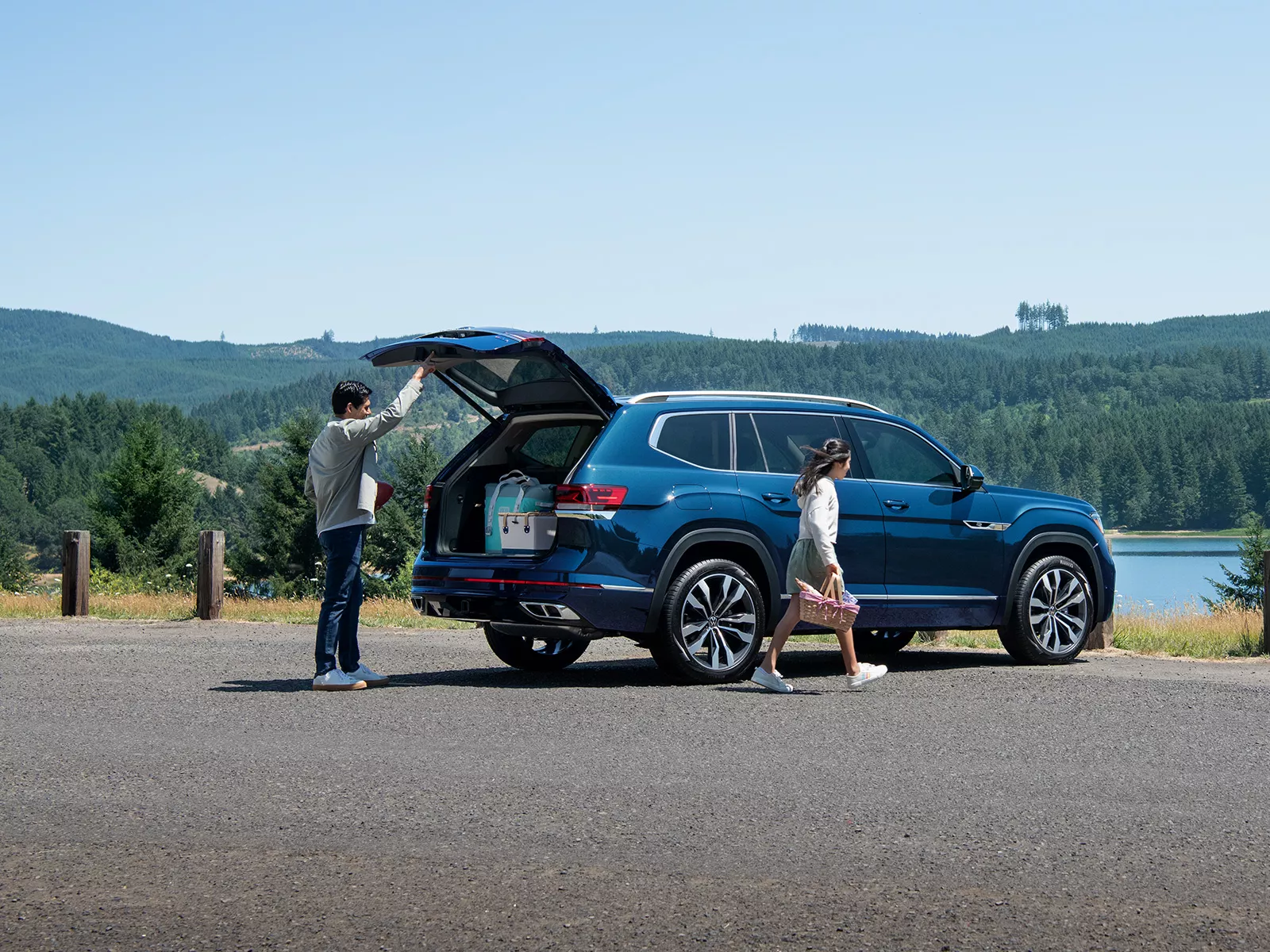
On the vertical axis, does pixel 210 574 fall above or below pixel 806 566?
below

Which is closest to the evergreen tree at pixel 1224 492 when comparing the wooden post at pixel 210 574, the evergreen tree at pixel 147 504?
the evergreen tree at pixel 147 504

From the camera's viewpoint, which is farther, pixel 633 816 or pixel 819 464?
pixel 819 464

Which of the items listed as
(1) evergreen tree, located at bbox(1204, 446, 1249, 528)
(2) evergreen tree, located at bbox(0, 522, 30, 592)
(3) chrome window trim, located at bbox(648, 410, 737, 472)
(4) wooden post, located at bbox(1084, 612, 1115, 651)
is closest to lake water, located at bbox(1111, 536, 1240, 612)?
(1) evergreen tree, located at bbox(1204, 446, 1249, 528)

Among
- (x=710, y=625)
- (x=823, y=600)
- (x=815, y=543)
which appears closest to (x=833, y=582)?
(x=823, y=600)

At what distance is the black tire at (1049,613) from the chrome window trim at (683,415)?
270 cm

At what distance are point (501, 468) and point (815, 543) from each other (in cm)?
253

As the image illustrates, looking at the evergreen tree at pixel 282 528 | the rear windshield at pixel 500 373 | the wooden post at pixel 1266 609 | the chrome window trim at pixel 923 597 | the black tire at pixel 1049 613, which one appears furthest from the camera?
the evergreen tree at pixel 282 528

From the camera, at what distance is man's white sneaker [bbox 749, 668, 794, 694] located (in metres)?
9.44

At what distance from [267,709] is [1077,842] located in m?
5.06

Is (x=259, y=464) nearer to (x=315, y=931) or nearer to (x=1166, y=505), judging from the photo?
(x=315, y=931)

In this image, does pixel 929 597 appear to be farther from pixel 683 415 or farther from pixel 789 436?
pixel 683 415

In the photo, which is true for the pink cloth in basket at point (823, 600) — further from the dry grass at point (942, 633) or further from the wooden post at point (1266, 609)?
the wooden post at point (1266, 609)

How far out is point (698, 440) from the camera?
9.93m

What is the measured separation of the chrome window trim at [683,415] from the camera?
9.73 m
